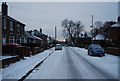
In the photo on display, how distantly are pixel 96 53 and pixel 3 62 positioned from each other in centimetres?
1458

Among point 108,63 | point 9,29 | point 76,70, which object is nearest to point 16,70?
point 76,70

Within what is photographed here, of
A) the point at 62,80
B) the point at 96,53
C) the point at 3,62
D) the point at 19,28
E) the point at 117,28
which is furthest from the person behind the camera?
the point at 117,28

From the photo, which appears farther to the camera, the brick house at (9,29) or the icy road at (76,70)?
the brick house at (9,29)

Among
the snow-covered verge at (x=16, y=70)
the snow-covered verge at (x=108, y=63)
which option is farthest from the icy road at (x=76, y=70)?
the snow-covered verge at (x=16, y=70)

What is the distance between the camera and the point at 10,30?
3325 cm

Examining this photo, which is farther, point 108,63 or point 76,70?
point 108,63

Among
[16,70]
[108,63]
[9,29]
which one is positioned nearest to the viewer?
[16,70]

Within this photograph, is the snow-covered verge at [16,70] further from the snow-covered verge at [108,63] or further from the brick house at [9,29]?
the brick house at [9,29]

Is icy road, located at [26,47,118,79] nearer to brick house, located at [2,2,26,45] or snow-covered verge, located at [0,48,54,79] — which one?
snow-covered verge, located at [0,48,54,79]

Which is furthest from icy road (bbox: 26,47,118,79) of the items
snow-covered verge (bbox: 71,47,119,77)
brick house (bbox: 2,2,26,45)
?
brick house (bbox: 2,2,26,45)

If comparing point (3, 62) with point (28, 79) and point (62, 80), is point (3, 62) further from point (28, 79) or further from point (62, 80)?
point (62, 80)

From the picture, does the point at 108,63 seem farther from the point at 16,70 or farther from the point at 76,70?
the point at 16,70

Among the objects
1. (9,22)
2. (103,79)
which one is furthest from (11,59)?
(9,22)

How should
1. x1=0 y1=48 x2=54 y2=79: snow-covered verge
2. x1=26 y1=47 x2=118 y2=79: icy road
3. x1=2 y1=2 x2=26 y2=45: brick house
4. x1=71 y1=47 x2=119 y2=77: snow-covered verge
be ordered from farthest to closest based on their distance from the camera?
x1=2 y1=2 x2=26 y2=45: brick house
x1=71 y1=47 x2=119 y2=77: snow-covered verge
x1=26 y1=47 x2=118 y2=79: icy road
x1=0 y1=48 x2=54 y2=79: snow-covered verge
